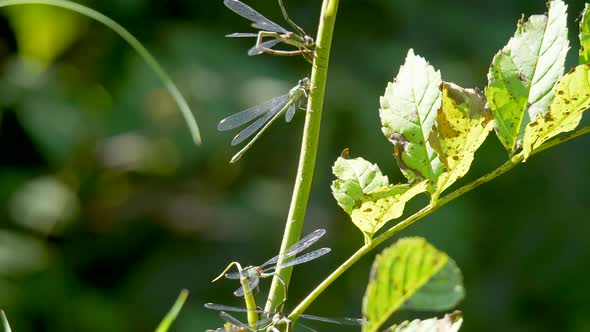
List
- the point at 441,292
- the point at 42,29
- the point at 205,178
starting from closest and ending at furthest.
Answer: the point at 441,292 < the point at 42,29 < the point at 205,178

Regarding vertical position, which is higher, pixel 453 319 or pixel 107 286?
pixel 453 319

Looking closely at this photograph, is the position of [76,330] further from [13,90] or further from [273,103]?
[273,103]

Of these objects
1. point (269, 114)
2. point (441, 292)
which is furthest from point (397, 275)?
point (269, 114)

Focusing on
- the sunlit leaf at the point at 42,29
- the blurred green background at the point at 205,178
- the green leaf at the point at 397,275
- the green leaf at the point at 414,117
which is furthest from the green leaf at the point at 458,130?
the sunlit leaf at the point at 42,29

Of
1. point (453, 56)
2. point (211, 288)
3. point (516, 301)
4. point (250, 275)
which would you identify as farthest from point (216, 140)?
point (250, 275)

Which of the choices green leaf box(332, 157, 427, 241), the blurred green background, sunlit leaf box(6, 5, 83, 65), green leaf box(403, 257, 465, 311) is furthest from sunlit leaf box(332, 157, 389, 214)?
sunlit leaf box(6, 5, 83, 65)

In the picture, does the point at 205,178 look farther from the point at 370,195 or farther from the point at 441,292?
the point at 441,292

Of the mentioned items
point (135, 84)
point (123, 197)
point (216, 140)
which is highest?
point (135, 84)
